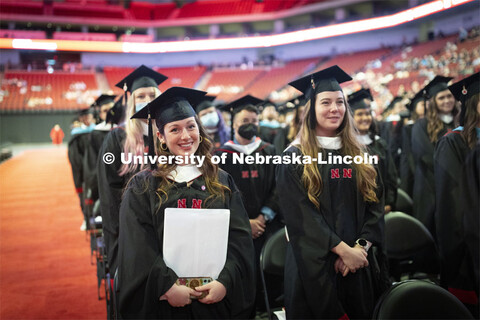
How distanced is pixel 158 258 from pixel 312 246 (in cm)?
85

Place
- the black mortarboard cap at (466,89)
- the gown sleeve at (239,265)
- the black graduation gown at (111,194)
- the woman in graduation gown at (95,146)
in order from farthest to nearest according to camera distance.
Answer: the woman in graduation gown at (95,146) → the black graduation gown at (111,194) → the black mortarboard cap at (466,89) → the gown sleeve at (239,265)

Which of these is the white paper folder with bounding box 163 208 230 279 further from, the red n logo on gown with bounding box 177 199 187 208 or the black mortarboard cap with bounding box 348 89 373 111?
the black mortarboard cap with bounding box 348 89 373 111

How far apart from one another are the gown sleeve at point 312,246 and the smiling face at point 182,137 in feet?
2.11

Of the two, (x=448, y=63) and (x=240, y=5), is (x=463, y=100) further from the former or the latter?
(x=240, y=5)

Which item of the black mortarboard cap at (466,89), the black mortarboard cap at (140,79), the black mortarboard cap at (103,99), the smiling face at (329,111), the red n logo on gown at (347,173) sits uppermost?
the black mortarboard cap at (103,99)

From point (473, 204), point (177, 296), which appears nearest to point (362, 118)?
point (473, 204)

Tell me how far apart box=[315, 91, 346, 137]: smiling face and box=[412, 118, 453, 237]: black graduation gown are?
2.25m

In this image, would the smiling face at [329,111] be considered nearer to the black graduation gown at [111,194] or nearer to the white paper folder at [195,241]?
the white paper folder at [195,241]

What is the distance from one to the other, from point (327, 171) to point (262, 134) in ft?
16.1

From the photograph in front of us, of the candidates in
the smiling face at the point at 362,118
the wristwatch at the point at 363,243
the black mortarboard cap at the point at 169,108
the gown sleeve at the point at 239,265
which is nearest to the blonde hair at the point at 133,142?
the black mortarboard cap at the point at 169,108

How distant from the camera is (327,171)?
235 centimetres

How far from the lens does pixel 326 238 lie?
2213 millimetres

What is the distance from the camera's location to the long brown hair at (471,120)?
275 centimetres

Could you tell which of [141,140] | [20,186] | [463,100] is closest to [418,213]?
[463,100]
